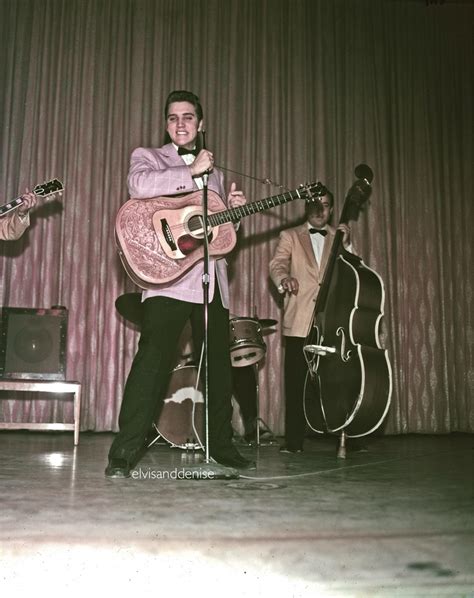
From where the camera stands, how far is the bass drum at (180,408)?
3535 mm

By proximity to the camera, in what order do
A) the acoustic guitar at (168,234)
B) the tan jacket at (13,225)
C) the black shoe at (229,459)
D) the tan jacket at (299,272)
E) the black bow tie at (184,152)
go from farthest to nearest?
the tan jacket at (13,225) < the tan jacket at (299,272) < the black bow tie at (184,152) < the black shoe at (229,459) < the acoustic guitar at (168,234)

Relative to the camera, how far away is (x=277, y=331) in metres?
4.87

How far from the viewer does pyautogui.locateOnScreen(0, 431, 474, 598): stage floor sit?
1.40m

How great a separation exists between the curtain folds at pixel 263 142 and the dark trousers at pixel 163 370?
211 cm

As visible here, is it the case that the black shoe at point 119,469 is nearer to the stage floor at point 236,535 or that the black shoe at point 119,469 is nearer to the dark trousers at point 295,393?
the stage floor at point 236,535

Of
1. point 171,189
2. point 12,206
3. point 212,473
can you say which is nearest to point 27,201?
point 12,206

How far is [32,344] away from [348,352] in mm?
2263

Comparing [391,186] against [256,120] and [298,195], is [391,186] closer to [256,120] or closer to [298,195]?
[256,120]

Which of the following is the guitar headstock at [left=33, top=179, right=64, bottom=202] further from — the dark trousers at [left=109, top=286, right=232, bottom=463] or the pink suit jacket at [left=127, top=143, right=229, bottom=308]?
the dark trousers at [left=109, top=286, right=232, bottom=463]

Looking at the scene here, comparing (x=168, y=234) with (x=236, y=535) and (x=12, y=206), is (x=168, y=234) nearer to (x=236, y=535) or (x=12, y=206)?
(x=236, y=535)

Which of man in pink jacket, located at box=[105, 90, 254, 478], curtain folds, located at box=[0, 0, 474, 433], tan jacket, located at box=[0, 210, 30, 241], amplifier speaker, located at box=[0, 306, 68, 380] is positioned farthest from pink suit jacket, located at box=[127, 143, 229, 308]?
curtain folds, located at box=[0, 0, 474, 433]

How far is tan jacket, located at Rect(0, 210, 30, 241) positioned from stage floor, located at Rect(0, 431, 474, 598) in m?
1.83

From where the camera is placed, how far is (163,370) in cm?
250

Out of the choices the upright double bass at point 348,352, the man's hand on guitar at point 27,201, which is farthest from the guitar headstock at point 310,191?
the man's hand on guitar at point 27,201
